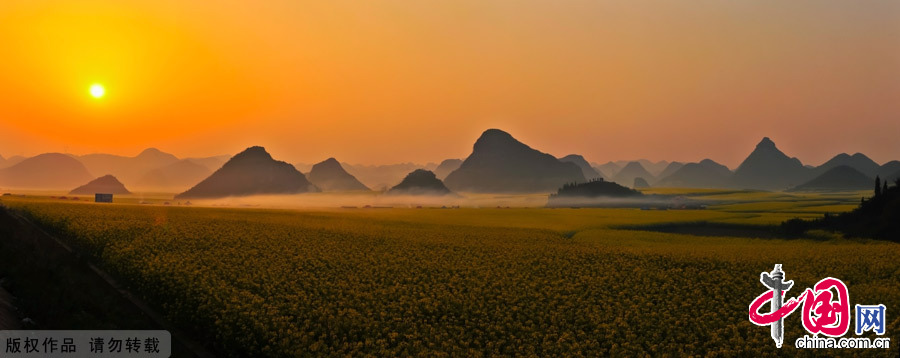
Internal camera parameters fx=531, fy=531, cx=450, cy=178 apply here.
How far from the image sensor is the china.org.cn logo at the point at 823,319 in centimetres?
1944

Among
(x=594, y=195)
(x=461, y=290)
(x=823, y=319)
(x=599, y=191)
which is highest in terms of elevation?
(x=599, y=191)

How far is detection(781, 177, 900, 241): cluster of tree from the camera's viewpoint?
59.8 meters

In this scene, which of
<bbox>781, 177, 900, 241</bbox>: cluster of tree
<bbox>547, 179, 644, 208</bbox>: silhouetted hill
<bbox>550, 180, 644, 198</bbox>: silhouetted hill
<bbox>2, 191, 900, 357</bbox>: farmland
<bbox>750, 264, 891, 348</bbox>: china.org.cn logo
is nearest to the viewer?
<bbox>2, 191, 900, 357</bbox>: farmland

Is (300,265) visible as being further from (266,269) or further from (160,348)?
(160,348)

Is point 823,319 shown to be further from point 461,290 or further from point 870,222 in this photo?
point 870,222

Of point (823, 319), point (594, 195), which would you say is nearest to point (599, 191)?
point (594, 195)

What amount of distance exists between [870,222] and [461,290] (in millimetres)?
64227

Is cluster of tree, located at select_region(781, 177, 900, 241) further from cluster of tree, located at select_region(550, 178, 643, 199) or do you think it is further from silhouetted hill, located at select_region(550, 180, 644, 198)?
cluster of tree, located at select_region(550, 178, 643, 199)

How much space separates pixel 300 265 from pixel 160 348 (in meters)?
11.6

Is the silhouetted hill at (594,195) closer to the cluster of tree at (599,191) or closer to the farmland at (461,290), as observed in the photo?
the cluster of tree at (599,191)

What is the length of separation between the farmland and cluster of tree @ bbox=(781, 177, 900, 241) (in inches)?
940

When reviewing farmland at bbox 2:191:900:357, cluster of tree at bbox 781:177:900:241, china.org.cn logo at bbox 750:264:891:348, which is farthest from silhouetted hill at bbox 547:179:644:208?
china.org.cn logo at bbox 750:264:891:348

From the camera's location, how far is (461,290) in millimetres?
24922

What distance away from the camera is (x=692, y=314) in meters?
22.6
